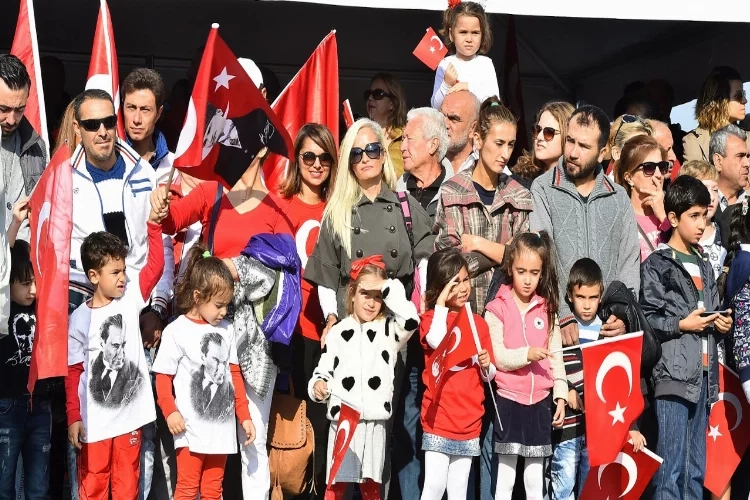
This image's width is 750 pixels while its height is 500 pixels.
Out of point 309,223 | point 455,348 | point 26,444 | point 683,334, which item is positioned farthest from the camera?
point 309,223

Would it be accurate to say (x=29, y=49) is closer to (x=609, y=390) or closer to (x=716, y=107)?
(x=609, y=390)

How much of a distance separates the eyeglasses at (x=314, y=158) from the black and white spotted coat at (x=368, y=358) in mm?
854

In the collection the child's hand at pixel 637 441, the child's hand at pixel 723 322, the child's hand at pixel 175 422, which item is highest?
the child's hand at pixel 723 322

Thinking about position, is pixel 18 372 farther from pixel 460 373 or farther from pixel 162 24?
pixel 162 24

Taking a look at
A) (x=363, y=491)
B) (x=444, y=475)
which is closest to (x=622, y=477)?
(x=444, y=475)

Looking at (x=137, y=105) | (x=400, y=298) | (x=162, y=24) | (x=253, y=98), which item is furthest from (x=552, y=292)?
(x=162, y=24)

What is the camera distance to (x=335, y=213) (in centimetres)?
608

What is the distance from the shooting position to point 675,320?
6.15 m

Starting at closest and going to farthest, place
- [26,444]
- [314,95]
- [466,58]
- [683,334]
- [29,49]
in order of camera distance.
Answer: [26,444], [683,334], [29,49], [314,95], [466,58]

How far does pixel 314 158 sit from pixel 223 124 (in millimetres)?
522

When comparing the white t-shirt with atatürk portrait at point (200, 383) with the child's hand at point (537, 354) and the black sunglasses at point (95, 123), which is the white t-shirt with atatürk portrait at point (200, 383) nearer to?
Answer: the black sunglasses at point (95, 123)

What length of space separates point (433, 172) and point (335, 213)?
0.82 m

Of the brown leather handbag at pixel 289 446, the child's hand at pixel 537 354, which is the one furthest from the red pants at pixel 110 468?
the child's hand at pixel 537 354

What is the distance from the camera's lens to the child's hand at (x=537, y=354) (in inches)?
224
